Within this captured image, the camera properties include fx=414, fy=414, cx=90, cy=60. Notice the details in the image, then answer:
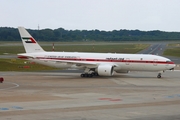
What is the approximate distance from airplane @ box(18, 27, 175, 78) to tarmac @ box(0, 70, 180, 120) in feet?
6.89

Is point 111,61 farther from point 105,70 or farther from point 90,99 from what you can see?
point 90,99

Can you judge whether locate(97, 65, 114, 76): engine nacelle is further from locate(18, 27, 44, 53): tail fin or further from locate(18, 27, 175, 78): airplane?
locate(18, 27, 44, 53): tail fin

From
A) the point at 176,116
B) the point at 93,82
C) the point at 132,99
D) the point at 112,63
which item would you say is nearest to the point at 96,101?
the point at 132,99

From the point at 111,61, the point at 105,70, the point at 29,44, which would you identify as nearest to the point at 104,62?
the point at 111,61

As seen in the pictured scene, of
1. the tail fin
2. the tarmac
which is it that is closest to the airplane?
the tail fin

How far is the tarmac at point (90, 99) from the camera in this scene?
25.3 metres

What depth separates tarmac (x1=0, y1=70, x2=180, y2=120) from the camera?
82.9 feet

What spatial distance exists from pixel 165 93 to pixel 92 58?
18229mm

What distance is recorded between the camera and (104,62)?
53.8m

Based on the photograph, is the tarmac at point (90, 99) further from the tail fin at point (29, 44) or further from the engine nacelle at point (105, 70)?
the tail fin at point (29, 44)

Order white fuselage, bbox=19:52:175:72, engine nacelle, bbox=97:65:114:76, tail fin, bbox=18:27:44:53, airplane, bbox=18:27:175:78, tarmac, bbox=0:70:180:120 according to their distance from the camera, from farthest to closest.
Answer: tail fin, bbox=18:27:44:53 < white fuselage, bbox=19:52:175:72 < airplane, bbox=18:27:175:78 < engine nacelle, bbox=97:65:114:76 < tarmac, bbox=0:70:180:120

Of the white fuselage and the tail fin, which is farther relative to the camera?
the tail fin

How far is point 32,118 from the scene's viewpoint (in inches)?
942

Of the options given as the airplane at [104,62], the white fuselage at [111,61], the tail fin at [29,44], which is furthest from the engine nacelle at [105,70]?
the tail fin at [29,44]
